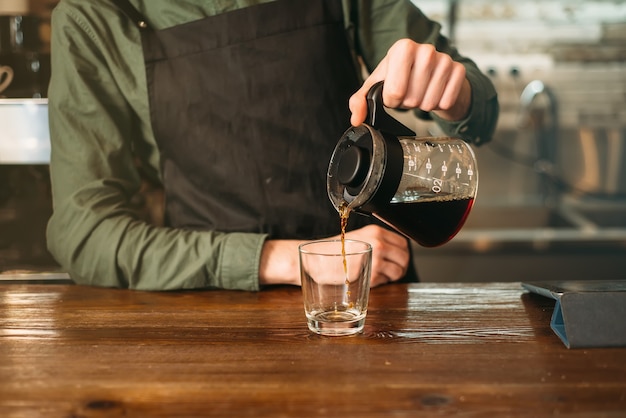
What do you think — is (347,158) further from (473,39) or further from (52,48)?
(473,39)

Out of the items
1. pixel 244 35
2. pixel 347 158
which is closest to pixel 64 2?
pixel 244 35

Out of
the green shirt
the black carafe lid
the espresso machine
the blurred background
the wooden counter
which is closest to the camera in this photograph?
the wooden counter

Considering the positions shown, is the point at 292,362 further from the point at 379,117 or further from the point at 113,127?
the point at 113,127

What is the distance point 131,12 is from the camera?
146cm

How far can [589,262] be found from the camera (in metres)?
2.88

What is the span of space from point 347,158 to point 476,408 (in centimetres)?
36

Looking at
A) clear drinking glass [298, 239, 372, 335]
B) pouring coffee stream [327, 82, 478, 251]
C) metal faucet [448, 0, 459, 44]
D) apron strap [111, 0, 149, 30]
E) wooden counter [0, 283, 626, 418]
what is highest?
metal faucet [448, 0, 459, 44]

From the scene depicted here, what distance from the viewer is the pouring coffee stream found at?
96 cm

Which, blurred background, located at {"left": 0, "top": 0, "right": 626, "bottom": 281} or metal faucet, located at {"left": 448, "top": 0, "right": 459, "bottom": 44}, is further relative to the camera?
metal faucet, located at {"left": 448, "top": 0, "right": 459, "bottom": 44}

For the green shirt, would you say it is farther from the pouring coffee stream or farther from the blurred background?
the blurred background

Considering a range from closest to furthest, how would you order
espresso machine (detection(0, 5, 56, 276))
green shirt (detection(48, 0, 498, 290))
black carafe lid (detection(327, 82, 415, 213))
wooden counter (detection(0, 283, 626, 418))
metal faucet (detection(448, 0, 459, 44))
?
1. wooden counter (detection(0, 283, 626, 418))
2. black carafe lid (detection(327, 82, 415, 213))
3. green shirt (detection(48, 0, 498, 290))
4. espresso machine (detection(0, 5, 56, 276))
5. metal faucet (detection(448, 0, 459, 44))

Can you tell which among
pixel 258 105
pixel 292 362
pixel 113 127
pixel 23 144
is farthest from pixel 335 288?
pixel 23 144

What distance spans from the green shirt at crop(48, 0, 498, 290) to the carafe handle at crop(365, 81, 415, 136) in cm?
39

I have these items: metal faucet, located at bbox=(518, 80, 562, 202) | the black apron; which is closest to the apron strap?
the black apron
